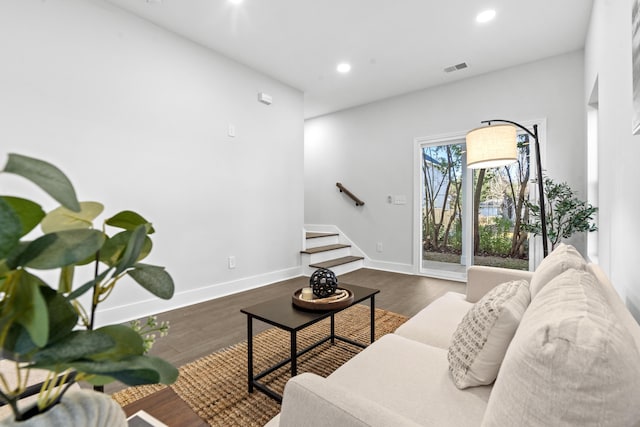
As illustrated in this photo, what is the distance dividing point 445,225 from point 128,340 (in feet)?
15.4

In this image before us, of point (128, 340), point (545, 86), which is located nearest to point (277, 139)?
point (545, 86)

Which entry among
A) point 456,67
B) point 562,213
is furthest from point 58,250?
point 456,67

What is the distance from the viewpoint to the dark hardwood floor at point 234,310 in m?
2.32

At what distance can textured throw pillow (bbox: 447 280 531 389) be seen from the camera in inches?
40.0

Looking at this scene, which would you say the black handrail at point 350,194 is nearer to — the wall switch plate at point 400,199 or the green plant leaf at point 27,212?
the wall switch plate at point 400,199

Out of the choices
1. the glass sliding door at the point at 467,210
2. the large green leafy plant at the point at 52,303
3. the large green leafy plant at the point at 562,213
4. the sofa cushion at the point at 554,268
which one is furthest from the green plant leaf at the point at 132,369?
the glass sliding door at the point at 467,210

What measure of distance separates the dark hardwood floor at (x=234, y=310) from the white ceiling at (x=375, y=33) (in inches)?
106

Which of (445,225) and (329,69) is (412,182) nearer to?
(445,225)

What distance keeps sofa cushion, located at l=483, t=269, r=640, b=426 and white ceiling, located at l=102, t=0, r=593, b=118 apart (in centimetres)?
292

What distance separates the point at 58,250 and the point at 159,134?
3059 mm

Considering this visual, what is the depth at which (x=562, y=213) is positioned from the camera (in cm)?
317

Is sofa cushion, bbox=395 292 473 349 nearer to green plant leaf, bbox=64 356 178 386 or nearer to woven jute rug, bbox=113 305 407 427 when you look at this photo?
woven jute rug, bbox=113 305 407 427

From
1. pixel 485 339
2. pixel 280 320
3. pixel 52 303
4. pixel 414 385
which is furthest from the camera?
pixel 280 320

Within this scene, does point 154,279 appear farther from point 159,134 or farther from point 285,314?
point 159,134
